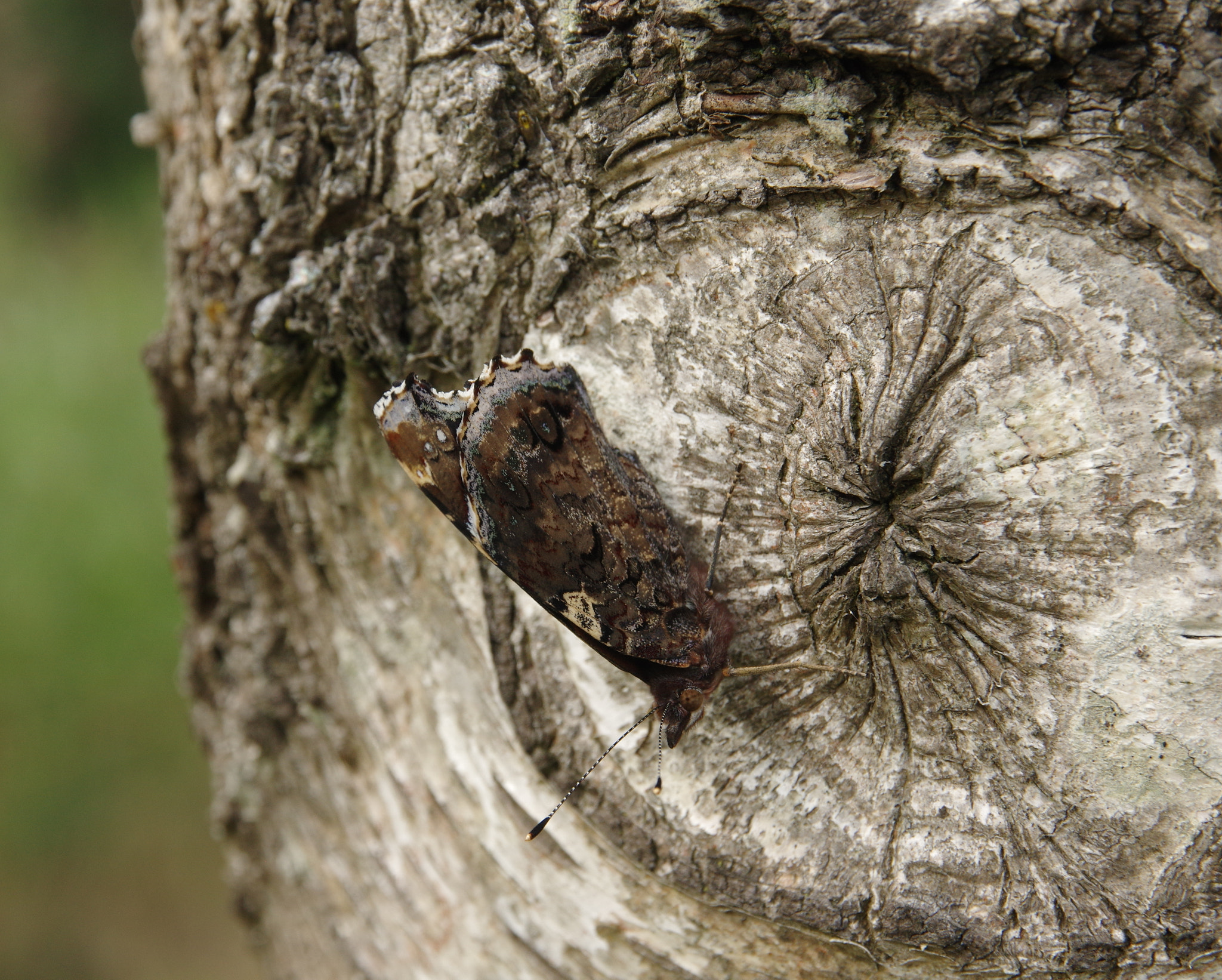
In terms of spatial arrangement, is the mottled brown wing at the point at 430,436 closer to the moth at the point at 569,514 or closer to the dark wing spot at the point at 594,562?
the moth at the point at 569,514

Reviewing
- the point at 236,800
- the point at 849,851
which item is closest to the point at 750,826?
the point at 849,851

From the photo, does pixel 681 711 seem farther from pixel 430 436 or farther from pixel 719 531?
pixel 430 436

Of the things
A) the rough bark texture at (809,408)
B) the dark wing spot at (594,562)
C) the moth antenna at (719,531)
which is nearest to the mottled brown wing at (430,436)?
the rough bark texture at (809,408)

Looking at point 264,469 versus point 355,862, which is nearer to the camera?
point 264,469

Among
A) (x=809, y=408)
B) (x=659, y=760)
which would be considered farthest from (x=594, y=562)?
(x=809, y=408)

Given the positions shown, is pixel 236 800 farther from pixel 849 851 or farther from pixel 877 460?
pixel 877 460
